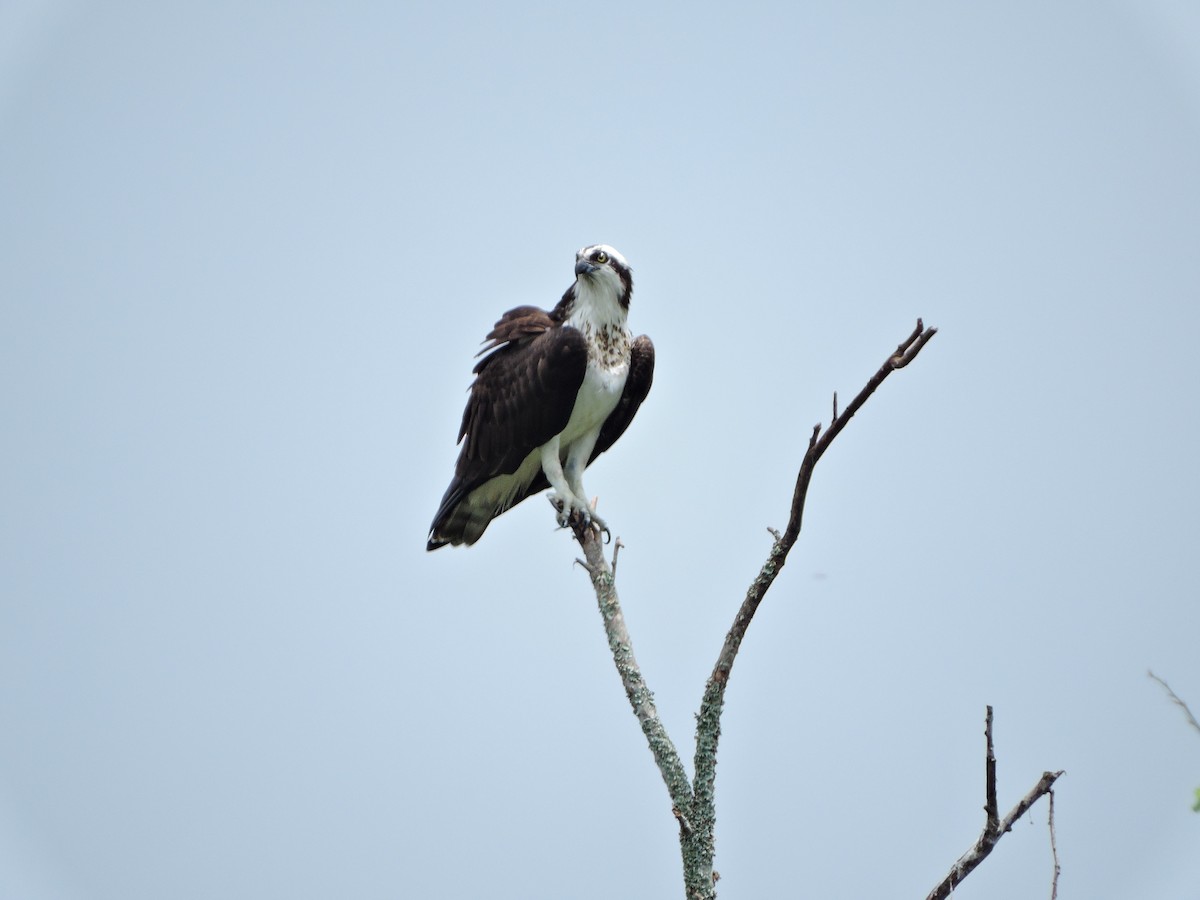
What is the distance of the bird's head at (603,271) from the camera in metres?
7.49

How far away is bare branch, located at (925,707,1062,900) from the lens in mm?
4262

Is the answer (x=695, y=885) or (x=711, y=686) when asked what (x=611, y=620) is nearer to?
(x=711, y=686)

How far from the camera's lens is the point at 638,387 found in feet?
25.5

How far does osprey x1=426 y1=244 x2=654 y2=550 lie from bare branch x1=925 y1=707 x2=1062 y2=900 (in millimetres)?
3074

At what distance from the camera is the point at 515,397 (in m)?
7.45

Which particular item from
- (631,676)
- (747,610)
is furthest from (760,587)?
(631,676)

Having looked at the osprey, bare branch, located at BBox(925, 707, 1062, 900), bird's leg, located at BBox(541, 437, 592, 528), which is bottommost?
bare branch, located at BBox(925, 707, 1062, 900)

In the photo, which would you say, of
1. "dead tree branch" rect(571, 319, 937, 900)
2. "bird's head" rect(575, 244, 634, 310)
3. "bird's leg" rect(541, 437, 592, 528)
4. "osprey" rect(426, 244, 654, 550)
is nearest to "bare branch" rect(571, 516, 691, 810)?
"dead tree branch" rect(571, 319, 937, 900)

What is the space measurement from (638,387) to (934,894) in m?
3.98

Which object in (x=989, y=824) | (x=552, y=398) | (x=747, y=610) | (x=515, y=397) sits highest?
(x=515, y=397)

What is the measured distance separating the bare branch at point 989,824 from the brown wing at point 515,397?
3.68m

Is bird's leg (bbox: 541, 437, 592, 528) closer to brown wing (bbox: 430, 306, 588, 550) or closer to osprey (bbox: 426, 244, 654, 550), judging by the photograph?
osprey (bbox: 426, 244, 654, 550)

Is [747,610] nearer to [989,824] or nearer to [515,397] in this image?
[989,824]

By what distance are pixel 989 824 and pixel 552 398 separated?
12.3 ft
